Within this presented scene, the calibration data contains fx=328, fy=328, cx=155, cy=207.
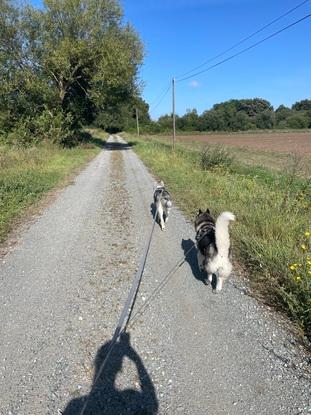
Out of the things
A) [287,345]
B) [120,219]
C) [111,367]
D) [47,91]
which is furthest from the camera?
[47,91]

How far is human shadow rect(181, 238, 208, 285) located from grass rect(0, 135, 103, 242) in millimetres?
3590

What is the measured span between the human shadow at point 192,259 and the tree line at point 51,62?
59.6 ft

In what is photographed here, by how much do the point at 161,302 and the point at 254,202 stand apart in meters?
4.30

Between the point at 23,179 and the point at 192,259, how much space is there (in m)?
7.63

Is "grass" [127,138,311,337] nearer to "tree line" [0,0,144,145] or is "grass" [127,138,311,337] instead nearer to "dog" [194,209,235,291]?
"dog" [194,209,235,291]

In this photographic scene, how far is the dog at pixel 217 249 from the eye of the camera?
3877 millimetres

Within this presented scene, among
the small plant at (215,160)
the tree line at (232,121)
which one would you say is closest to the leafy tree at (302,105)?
the tree line at (232,121)

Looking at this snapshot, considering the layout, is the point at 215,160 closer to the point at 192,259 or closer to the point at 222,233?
→ the point at 192,259

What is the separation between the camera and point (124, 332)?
→ 11.8 feet

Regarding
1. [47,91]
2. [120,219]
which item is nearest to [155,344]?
[120,219]

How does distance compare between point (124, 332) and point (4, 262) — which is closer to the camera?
point (124, 332)

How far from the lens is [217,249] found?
4.02m

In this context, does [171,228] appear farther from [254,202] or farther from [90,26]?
[90,26]

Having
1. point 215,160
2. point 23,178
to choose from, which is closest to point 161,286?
point 23,178
